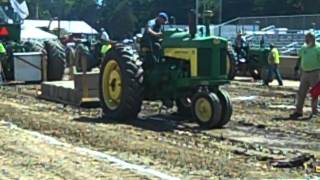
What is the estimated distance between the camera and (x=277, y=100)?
18.8m

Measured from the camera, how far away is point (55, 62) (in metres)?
23.3

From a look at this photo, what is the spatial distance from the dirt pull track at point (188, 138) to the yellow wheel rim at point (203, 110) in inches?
9.7

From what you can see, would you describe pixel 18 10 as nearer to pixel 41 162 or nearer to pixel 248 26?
pixel 41 162

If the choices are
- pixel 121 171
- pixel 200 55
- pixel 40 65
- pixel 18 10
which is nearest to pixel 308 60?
pixel 200 55

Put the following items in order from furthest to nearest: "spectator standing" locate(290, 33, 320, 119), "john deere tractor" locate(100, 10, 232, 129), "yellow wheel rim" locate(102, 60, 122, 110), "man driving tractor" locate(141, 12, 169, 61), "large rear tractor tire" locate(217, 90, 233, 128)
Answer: "spectator standing" locate(290, 33, 320, 119), "yellow wheel rim" locate(102, 60, 122, 110), "man driving tractor" locate(141, 12, 169, 61), "john deere tractor" locate(100, 10, 232, 129), "large rear tractor tire" locate(217, 90, 233, 128)

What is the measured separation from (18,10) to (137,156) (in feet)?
53.8

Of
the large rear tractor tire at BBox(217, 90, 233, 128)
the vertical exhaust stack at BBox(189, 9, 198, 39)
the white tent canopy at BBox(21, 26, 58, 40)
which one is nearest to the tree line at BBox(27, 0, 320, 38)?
the white tent canopy at BBox(21, 26, 58, 40)

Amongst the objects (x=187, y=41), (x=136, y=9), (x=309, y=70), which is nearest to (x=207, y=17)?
(x=187, y=41)

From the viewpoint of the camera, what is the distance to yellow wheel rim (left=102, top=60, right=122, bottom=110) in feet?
46.1

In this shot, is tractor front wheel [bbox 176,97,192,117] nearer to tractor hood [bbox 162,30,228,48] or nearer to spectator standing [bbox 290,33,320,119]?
tractor hood [bbox 162,30,228,48]

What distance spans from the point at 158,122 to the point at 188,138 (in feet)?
6.94

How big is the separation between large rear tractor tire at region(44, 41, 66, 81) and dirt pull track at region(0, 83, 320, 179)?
6.40m

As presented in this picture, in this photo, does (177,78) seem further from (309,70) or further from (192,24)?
(309,70)

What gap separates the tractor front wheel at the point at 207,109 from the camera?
12.7m
